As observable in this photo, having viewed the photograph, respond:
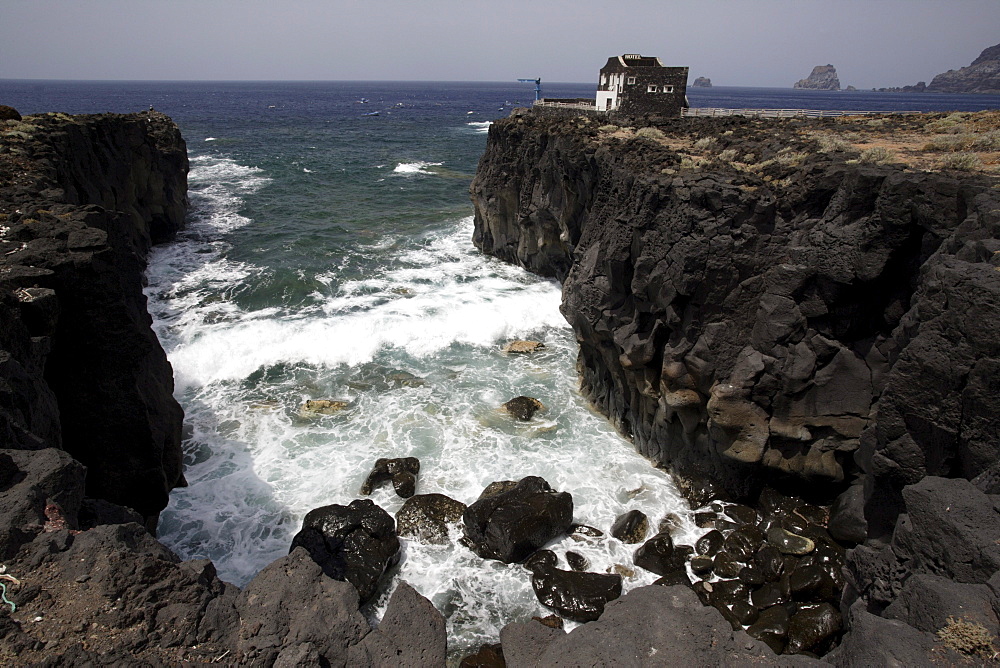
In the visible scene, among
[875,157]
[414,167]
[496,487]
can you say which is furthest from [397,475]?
[414,167]

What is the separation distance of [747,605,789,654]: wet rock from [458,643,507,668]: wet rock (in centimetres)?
509

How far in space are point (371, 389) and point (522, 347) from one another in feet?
22.4

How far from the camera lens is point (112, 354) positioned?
40.2 feet

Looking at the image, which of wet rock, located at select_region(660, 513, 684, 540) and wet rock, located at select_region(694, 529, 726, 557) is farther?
wet rock, located at select_region(660, 513, 684, 540)

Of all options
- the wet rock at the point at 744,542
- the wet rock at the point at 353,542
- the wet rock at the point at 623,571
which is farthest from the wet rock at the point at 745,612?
the wet rock at the point at 353,542

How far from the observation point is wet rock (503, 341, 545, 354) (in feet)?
78.9

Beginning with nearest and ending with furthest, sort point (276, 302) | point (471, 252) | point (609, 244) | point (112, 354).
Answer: point (112, 354) < point (609, 244) < point (276, 302) < point (471, 252)

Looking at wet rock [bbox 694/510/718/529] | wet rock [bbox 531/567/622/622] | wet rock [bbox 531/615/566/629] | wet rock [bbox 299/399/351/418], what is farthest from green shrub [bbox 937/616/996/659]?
wet rock [bbox 299/399/351/418]

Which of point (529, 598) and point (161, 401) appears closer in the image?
point (529, 598)

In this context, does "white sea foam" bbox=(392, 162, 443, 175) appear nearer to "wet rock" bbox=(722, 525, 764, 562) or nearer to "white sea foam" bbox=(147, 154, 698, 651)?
"white sea foam" bbox=(147, 154, 698, 651)

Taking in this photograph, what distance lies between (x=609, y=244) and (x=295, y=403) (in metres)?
12.5

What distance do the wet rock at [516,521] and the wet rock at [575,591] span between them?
885 mm

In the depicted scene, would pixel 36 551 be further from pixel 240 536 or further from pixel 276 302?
pixel 276 302

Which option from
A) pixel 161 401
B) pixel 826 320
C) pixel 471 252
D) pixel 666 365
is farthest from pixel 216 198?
pixel 826 320
